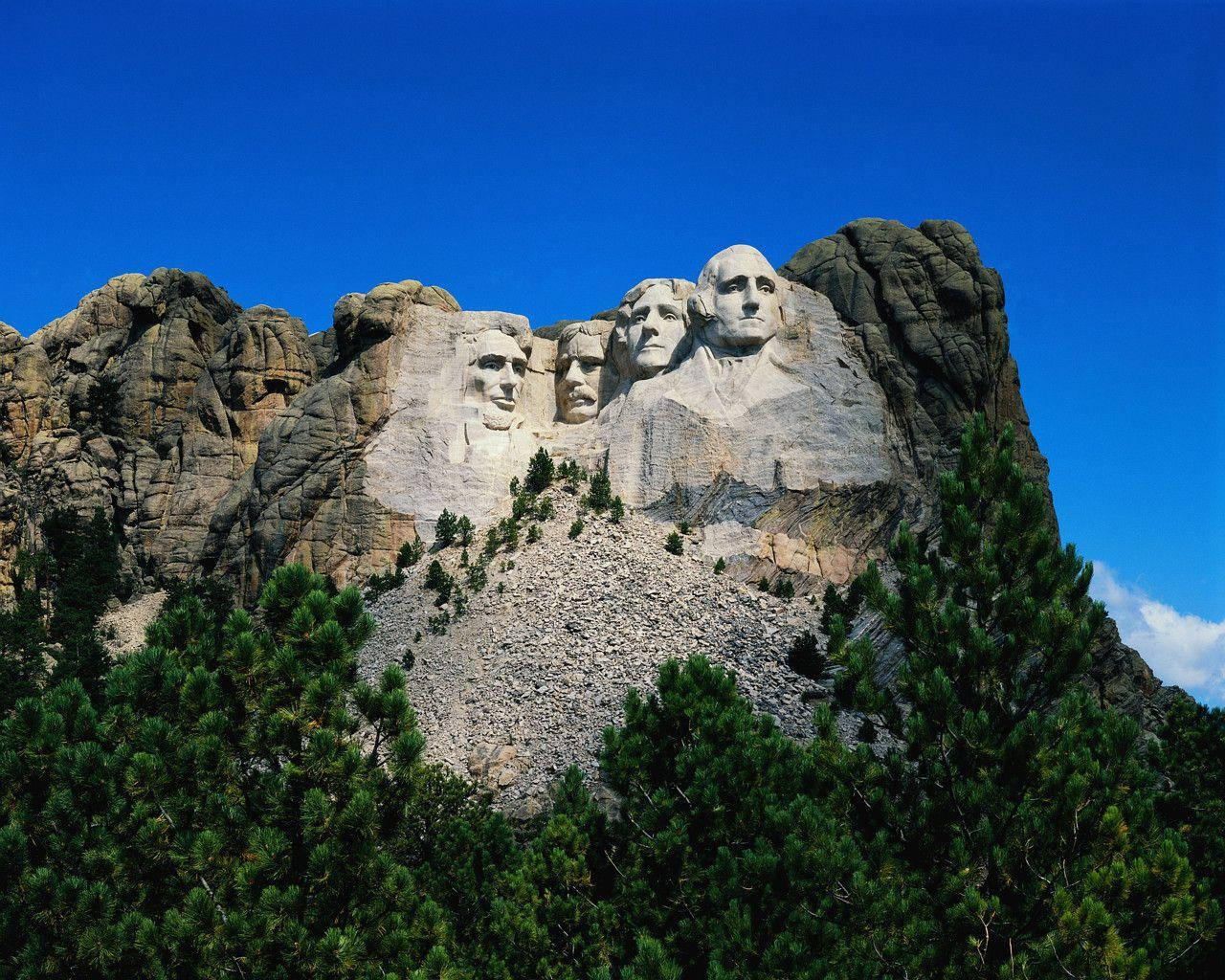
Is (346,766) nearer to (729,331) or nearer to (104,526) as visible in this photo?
(729,331)

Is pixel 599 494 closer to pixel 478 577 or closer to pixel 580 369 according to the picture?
pixel 478 577

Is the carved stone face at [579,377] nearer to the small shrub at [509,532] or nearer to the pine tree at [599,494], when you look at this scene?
the pine tree at [599,494]

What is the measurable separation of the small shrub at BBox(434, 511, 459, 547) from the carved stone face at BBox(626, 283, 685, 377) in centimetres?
633

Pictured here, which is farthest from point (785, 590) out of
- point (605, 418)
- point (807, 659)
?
point (605, 418)

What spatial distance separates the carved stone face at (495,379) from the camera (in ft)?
123

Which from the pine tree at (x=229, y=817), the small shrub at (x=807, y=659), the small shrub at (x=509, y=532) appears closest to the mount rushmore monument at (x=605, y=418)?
the small shrub at (x=509, y=532)

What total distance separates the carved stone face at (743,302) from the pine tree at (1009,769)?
15.8 m

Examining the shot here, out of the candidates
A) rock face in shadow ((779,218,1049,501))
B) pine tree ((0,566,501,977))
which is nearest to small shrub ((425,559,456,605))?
rock face in shadow ((779,218,1049,501))

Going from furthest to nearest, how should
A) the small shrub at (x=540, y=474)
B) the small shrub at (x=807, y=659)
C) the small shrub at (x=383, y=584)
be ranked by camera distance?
the small shrub at (x=540, y=474)
the small shrub at (x=383, y=584)
the small shrub at (x=807, y=659)

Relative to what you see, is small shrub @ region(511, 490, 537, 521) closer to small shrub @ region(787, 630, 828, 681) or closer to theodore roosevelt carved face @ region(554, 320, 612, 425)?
theodore roosevelt carved face @ region(554, 320, 612, 425)

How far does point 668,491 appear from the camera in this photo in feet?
115

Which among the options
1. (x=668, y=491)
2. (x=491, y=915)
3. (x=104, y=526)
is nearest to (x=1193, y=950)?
(x=491, y=915)

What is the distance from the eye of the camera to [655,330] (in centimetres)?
3734

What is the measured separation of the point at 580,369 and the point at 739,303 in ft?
16.1
